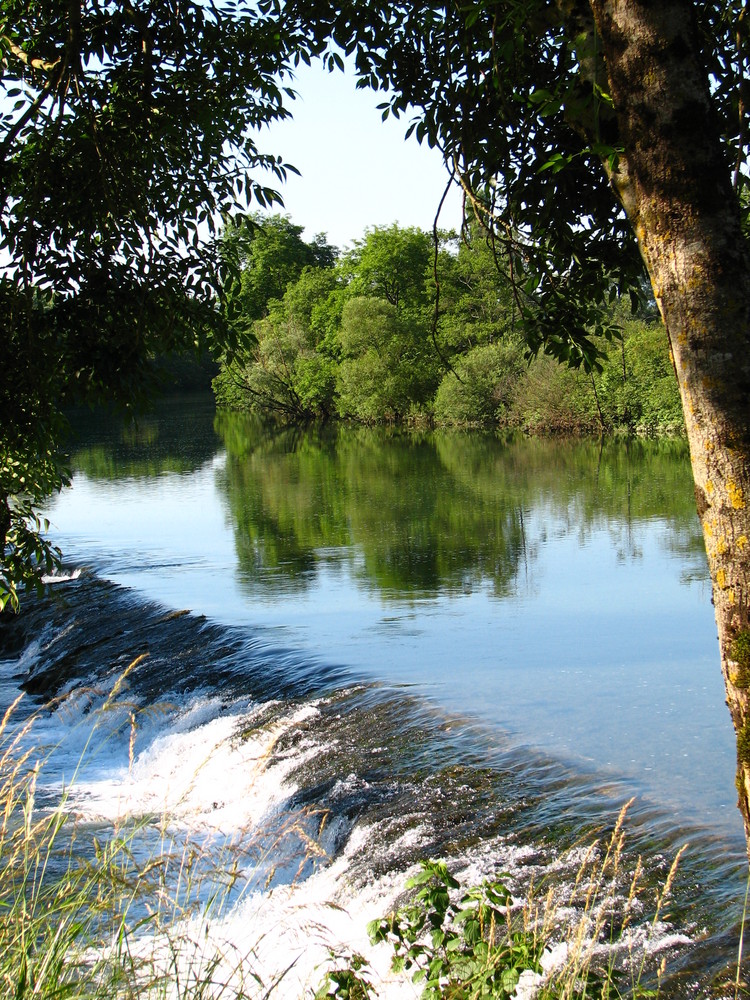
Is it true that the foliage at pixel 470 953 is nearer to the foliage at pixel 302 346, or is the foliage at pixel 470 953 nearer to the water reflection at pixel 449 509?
the water reflection at pixel 449 509

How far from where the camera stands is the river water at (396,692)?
5969mm

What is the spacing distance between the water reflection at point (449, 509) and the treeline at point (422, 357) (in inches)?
134

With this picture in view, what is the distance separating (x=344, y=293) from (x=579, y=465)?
105ft

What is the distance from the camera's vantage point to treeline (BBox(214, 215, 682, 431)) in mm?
35844

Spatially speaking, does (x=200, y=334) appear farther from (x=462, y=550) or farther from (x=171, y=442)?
(x=171, y=442)

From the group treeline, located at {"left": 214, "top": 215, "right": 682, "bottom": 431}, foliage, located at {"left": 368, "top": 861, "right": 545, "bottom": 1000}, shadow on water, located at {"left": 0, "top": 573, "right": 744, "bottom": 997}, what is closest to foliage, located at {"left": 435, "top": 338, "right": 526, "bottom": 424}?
treeline, located at {"left": 214, "top": 215, "right": 682, "bottom": 431}

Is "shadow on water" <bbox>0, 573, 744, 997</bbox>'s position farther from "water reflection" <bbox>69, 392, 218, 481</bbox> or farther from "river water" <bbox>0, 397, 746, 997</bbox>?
"water reflection" <bbox>69, 392, 218, 481</bbox>

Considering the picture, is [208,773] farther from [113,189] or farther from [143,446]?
[143,446]

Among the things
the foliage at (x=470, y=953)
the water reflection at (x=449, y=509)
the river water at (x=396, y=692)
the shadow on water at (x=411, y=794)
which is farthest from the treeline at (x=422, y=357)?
the foliage at (x=470, y=953)

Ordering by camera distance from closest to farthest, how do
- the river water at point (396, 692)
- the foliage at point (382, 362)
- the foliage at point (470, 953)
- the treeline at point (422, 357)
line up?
1. the foliage at point (470, 953)
2. the river water at point (396, 692)
3. the treeline at point (422, 357)
4. the foliage at point (382, 362)

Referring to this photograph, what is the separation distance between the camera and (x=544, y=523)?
18.6 m

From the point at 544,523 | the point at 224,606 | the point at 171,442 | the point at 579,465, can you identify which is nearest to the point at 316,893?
the point at 224,606

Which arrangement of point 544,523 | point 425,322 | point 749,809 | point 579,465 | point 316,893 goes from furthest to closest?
1. point 425,322
2. point 579,465
3. point 544,523
4. point 316,893
5. point 749,809

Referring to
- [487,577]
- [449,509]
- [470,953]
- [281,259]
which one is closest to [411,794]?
[470,953]
